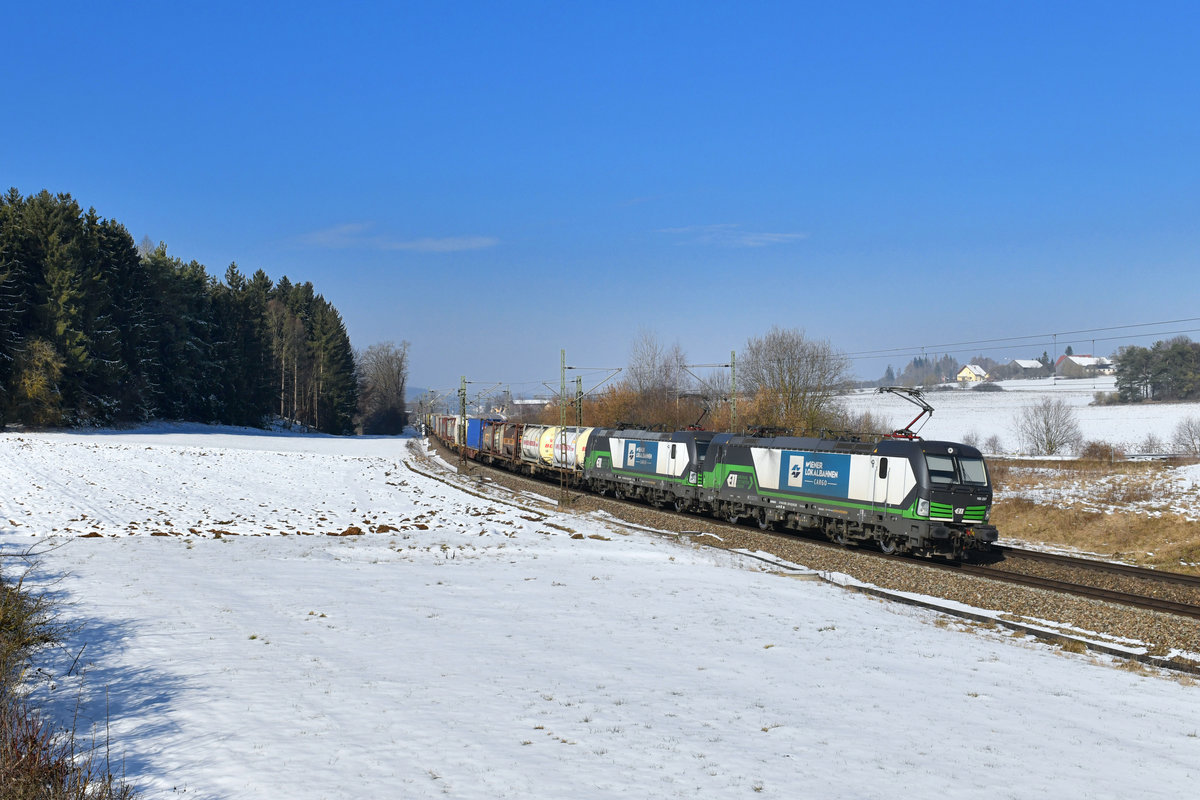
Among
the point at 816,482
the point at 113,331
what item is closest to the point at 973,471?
the point at 816,482

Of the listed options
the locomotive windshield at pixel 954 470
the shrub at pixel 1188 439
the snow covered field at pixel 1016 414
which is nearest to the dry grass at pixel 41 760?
the locomotive windshield at pixel 954 470

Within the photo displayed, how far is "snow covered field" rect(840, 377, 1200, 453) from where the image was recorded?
233 feet

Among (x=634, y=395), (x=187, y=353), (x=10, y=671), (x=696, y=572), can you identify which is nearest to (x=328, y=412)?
(x=187, y=353)

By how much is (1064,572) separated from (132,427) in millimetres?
68804

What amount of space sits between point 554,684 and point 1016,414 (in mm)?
93774

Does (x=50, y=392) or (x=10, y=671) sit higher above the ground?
(x=50, y=392)

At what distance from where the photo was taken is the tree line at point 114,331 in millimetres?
56469

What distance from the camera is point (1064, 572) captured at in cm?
2150

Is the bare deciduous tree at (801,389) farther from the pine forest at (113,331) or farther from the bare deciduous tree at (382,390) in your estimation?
the bare deciduous tree at (382,390)

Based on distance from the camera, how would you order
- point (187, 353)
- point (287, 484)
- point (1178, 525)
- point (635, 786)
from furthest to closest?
point (187, 353) → point (287, 484) → point (1178, 525) → point (635, 786)

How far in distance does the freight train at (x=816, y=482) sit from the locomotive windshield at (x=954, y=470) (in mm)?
32

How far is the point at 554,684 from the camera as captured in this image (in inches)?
412

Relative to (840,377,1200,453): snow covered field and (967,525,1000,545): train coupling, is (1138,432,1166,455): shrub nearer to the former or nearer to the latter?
(840,377,1200,453): snow covered field

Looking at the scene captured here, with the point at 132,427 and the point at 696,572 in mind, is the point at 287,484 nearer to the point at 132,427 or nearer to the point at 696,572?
the point at 696,572
